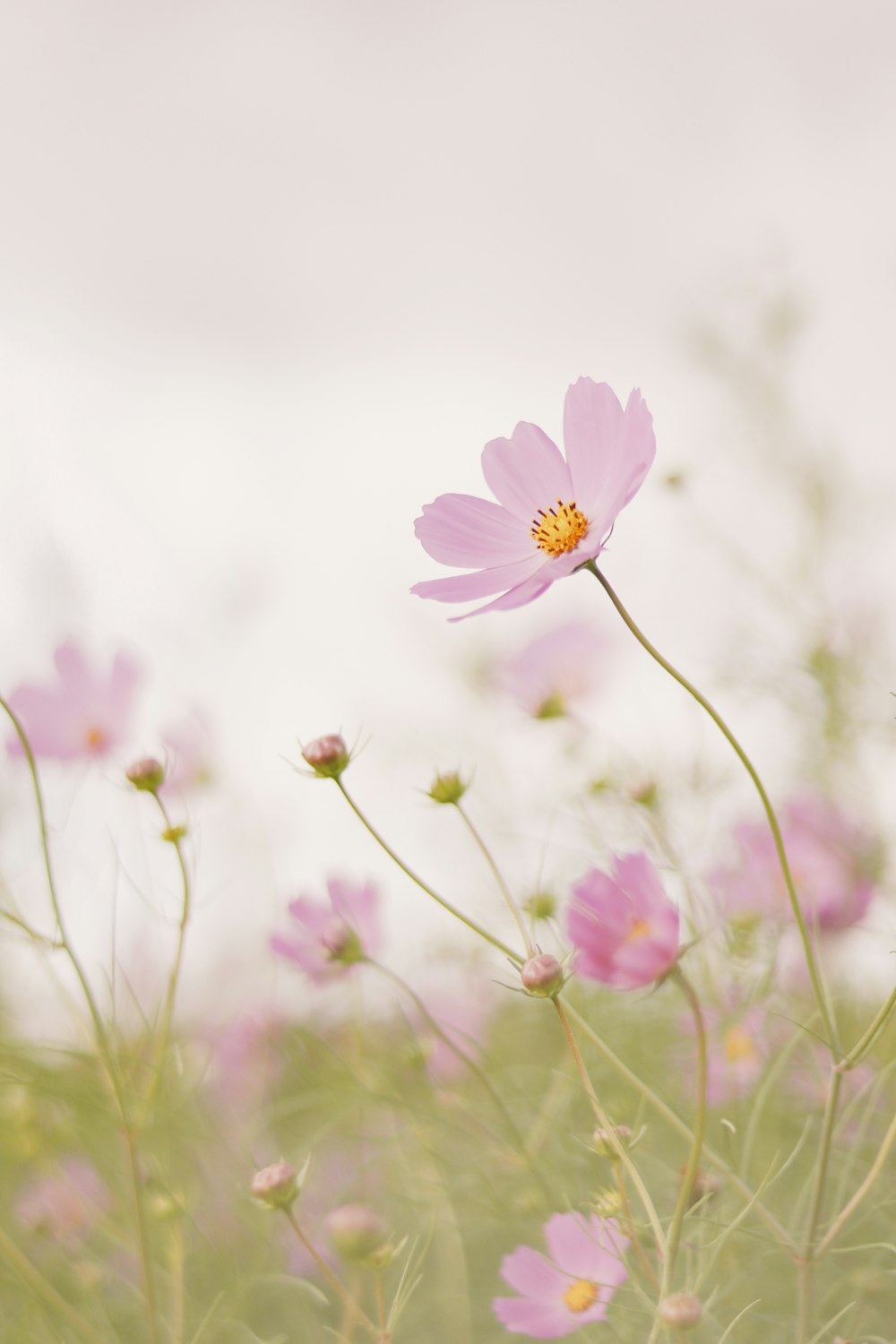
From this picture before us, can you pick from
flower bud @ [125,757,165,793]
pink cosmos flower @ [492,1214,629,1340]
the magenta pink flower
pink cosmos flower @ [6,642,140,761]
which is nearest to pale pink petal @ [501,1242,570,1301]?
pink cosmos flower @ [492,1214,629,1340]

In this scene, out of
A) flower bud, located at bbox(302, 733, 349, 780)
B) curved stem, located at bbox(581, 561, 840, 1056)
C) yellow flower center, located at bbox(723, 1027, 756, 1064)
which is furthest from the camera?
yellow flower center, located at bbox(723, 1027, 756, 1064)

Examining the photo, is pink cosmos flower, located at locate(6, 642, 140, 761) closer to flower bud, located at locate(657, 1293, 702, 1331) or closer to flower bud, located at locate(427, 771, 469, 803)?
flower bud, located at locate(427, 771, 469, 803)

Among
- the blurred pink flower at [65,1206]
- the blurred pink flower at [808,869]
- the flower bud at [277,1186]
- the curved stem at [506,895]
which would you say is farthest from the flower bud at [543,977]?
the blurred pink flower at [65,1206]

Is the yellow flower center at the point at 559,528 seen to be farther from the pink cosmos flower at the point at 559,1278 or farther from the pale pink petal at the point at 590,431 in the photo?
the pink cosmos flower at the point at 559,1278

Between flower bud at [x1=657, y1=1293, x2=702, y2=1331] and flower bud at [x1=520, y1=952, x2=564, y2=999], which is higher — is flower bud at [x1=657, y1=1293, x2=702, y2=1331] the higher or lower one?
the lower one

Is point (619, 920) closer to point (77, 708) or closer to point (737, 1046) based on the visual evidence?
point (737, 1046)

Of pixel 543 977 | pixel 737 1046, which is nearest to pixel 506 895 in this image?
pixel 543 977
